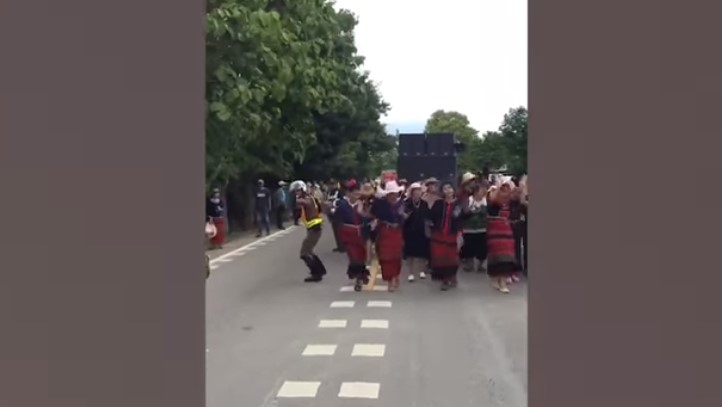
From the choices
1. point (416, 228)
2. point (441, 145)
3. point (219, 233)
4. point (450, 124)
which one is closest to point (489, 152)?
point (441, 145)

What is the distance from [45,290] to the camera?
12.0 ft

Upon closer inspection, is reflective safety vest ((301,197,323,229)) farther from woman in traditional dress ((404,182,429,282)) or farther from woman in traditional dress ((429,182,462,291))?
woman in traditional dress ((429,182,462,291))

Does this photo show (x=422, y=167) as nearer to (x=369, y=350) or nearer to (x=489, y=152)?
(x=489, y=152)

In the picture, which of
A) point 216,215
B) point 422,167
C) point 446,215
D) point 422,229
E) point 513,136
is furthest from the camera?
point 422,167

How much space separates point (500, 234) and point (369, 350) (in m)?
4.75

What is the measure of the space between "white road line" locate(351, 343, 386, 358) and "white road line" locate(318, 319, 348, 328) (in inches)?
51.7

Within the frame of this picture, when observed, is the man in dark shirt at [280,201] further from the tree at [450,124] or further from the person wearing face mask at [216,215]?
the tree at [450,124]

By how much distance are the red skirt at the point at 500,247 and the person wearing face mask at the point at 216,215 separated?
9.05 metres

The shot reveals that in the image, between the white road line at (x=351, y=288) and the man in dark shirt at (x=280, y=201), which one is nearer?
the white road line at (x=351, y=288)

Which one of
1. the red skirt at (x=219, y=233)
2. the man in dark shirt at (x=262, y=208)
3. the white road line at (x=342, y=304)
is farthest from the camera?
the man in dark shirt at (x=262, y=208)

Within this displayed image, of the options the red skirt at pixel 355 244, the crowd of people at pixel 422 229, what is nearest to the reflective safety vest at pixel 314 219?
the crowd of people at pixel 422 229

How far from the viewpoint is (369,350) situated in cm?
982

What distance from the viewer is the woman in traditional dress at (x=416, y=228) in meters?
15.0

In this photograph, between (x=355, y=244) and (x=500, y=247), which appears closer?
(x=500, y=247)
